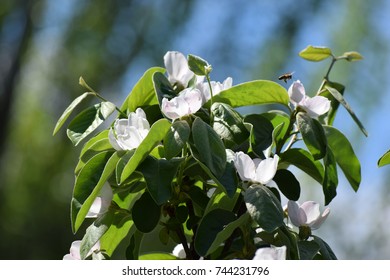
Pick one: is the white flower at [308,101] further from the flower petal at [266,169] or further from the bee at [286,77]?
the bee at [286,77]

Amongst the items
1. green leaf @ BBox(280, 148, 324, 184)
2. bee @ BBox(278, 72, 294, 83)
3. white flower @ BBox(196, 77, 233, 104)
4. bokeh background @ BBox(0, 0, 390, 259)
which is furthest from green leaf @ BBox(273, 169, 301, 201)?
bokeh background @ BBox(0, 0, 390, 259)

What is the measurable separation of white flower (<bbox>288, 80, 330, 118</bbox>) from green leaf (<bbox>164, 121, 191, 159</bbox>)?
14cm

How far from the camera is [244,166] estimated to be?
70cm

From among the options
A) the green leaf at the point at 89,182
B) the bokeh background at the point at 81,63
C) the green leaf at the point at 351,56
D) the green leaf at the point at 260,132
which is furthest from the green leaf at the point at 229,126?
the bokeh background at the point at 81,63

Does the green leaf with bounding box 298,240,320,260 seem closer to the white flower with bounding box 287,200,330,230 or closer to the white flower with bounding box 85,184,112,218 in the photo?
the white flower with bounding box 287,200,330,230

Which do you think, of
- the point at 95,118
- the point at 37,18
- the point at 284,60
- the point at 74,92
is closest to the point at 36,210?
the point at 74,92

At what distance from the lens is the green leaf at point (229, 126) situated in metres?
0.74

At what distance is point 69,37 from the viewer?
757 centimetres

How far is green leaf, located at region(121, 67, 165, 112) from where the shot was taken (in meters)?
0.82

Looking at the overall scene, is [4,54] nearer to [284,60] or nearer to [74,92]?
[74,92]

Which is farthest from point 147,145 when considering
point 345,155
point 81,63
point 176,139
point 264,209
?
point 81,63

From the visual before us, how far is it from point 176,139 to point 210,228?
0.33 feet

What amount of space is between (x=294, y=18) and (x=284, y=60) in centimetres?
57

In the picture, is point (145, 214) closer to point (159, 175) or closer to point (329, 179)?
point (159, 175)
